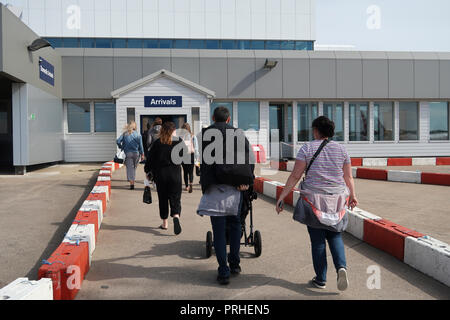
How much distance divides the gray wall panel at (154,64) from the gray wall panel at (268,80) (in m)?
4.55

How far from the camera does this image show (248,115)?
2094cm

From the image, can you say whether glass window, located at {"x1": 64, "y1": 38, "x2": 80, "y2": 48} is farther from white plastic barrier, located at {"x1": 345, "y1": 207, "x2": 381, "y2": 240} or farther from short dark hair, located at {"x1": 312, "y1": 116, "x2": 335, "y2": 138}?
short dark hair, located at {"x1": 312, "y1": 116, "x2": 335, "y2": 138}

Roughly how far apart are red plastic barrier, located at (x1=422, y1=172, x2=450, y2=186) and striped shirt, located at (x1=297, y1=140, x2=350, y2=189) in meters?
8.93

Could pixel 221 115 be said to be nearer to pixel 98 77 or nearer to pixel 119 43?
pixel 98 77

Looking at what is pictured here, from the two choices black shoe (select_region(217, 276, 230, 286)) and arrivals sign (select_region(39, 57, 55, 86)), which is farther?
arrivals sign (select_region(39, 57, 55, 86))


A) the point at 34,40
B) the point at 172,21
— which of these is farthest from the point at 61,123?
the point at 172,21

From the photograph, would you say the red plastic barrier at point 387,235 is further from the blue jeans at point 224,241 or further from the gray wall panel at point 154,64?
the gray wall panel at point 154,64

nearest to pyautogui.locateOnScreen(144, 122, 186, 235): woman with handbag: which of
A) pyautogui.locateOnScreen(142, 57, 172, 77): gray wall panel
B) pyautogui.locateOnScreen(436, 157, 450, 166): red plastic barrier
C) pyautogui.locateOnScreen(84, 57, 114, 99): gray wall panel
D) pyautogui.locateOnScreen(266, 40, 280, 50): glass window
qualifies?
pyautogui.locateOnScreen(142, 57, 172, 77): gray wall panel

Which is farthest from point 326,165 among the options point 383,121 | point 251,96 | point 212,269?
point 383,121

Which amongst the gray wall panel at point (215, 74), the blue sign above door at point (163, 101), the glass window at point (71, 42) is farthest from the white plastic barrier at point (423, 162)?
the glass window at point (71, 42)

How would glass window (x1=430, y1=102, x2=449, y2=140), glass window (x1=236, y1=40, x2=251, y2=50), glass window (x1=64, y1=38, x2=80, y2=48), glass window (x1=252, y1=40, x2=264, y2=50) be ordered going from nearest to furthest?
1. glass window (x1=430, y1=102, x2=449, y2=140)
2. glass window (x1=64, y1=38, x2=80, y2=48)
3. glass window (x1=236, y1=40, x2=251, y2=50)
4. glass window (x1=252, y1=40, x2=264, y2=50)

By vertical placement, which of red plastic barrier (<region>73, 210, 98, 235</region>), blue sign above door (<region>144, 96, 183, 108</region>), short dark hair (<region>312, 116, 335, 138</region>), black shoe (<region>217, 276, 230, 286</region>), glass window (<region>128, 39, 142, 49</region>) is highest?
glass window (<region>128, 39, 142, 49</region>)

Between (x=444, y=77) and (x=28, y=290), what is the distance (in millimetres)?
23284

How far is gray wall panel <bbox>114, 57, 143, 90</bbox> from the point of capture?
64.4 feet
